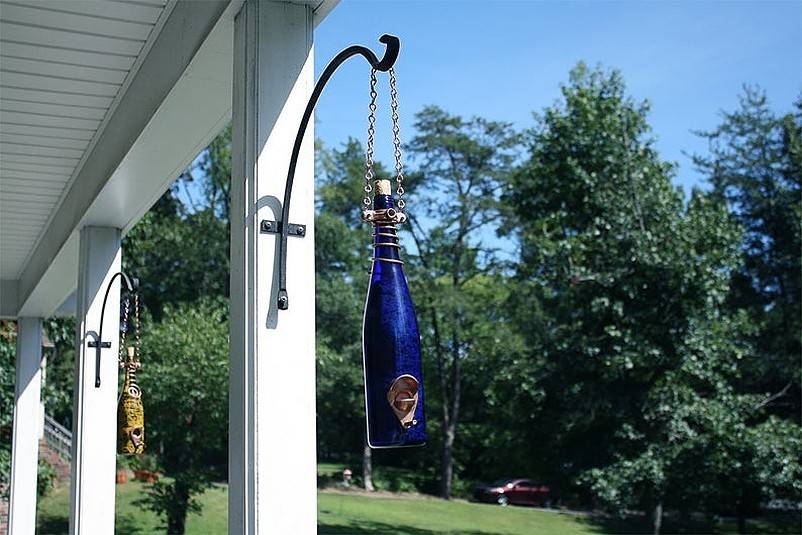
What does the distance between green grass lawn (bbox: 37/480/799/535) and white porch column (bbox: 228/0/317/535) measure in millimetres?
9603

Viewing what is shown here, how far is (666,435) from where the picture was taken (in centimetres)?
933

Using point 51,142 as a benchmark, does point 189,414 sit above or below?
below

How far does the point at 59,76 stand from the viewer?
2.31m

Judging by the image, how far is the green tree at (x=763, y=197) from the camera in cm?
1448

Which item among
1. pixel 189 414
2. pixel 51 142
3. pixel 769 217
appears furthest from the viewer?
pixel 769 217

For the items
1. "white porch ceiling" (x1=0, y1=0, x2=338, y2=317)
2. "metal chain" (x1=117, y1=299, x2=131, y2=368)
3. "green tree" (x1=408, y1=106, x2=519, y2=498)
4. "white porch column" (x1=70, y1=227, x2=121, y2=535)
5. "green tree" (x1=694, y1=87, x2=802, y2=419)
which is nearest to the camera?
"white porch ceiling" (x1=0, y1=0, x2=338, y2=317)

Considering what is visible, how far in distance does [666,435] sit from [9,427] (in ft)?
22.0

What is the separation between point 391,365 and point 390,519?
1372 centimetres

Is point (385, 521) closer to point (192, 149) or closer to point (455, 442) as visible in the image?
point (455, 442)

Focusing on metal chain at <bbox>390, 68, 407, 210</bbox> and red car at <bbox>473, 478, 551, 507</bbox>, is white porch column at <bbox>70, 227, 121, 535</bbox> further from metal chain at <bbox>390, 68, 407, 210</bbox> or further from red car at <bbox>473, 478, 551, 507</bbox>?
red car at <bbox>473, 478, 551, 507</bbox>

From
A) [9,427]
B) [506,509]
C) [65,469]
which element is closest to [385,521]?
[506,509]

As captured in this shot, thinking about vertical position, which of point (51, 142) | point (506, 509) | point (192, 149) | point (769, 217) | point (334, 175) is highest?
point (334, 175)

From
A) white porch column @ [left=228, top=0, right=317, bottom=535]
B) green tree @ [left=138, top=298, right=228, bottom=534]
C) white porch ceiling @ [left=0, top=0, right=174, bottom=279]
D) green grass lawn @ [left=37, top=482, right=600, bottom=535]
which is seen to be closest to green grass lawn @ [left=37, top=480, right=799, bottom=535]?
green grass lawn @ [left=37, top=482, right=600, bottom=535]

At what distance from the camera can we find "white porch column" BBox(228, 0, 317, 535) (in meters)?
1.43
